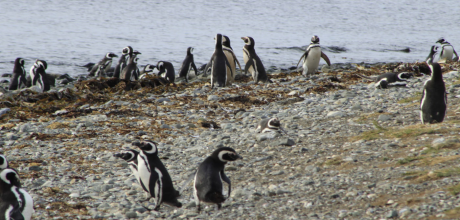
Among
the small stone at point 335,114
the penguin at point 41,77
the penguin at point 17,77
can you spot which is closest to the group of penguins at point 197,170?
the small stone at point 335,114

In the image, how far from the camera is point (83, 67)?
51.1ft

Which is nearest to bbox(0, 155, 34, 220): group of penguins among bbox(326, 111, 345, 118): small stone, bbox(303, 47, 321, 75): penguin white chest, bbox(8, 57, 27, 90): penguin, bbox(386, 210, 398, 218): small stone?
bbox(386, 210, 398, 218): small stone

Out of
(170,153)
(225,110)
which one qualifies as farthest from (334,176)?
(225,110)

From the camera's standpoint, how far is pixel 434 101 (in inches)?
206

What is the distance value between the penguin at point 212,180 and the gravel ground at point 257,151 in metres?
0.12

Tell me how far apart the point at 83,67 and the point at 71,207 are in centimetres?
1245

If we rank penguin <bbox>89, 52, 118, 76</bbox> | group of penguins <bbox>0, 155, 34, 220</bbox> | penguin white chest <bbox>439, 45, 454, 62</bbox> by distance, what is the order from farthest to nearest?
penguin white chest <bbox>439, 45, 454, 62</bbox> → penguin <bbox>89, 52, 118, 76</bbox> → group of penguins <bbox>0, 155, 34, 220</bbox>

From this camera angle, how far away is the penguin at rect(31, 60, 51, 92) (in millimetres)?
10917

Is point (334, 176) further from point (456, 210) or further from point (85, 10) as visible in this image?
point (85, 10)

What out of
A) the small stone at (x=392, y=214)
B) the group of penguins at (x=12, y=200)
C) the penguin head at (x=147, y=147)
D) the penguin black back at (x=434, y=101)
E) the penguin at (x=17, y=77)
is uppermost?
the penguin black back at (x=434, y=101)

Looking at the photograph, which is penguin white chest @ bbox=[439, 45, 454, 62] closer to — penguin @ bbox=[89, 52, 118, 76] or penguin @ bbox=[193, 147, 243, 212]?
penguin @ bbox=[89, 52, 118, 76]

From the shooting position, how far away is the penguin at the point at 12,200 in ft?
11.1

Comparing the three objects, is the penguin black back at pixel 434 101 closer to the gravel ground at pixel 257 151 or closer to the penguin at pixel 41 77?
the gravel ground at pixel 257 151

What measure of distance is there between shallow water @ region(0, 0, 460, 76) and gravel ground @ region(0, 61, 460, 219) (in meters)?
8.24
